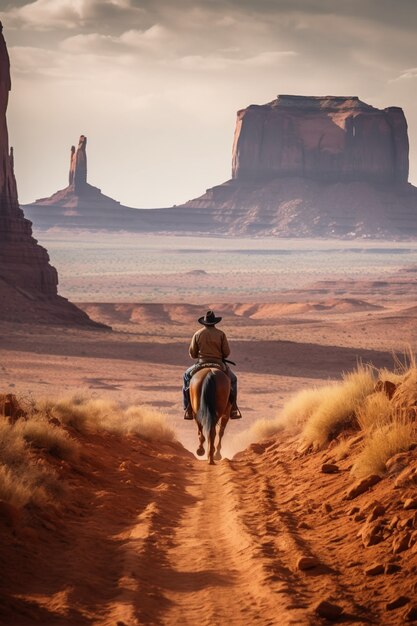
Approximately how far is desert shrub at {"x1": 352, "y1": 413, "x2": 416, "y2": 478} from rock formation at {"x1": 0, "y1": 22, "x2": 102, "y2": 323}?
2081 inches

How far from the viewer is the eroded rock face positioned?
213 feet

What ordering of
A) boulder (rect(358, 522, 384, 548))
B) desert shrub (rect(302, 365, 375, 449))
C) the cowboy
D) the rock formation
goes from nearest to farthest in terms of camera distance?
boulder (rect(358, 522, 384, 548)), desert shrub (rect(302, 365, 375, 449)), the cowboy, the rock formation

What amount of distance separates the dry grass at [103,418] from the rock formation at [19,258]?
40277 mm

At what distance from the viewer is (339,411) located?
50.5ft

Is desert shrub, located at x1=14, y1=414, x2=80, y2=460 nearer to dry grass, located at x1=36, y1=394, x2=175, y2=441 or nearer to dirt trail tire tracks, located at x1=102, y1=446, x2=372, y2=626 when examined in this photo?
dirt trail tire tracks, located at x1=102, y1=446, x2=372, y2=626

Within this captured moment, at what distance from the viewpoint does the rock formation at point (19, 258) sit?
212 feet

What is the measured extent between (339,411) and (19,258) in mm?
51784

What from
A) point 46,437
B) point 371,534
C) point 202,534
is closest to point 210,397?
point 46,437

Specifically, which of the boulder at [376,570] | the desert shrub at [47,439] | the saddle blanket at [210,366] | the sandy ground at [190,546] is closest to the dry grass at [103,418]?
the sandy ground at [190,546]

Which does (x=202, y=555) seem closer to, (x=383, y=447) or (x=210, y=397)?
(x=383, y=447)

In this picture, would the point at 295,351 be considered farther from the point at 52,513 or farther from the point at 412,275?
the point at 412,275

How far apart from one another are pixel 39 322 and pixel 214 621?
182 ft

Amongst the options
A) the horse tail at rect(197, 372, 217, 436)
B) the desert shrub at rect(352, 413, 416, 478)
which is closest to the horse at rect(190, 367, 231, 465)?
the horse tail at rect(197, 372, 217, 436)

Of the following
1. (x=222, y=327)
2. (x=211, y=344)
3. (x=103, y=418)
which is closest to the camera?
(x=211, y=344)
